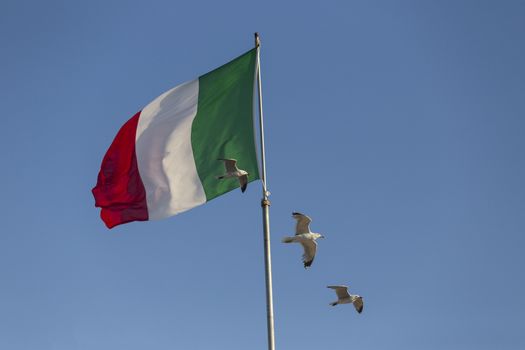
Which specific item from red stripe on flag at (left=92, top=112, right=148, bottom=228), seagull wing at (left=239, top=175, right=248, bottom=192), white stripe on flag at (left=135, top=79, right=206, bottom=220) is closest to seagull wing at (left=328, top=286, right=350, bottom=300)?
seagull wing at (left=239, top=175, right=248, bottom=192)

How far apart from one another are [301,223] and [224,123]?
457cm

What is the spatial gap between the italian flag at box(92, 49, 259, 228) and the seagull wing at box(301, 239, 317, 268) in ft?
9.05

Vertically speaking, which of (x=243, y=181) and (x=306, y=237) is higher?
(x=243, y=181)

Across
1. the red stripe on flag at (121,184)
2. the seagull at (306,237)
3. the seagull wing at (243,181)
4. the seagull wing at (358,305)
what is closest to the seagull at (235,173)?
the seagull wing at (243,181)

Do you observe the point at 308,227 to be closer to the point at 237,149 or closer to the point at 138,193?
the point at 237,149

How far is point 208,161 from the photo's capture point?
28.9m

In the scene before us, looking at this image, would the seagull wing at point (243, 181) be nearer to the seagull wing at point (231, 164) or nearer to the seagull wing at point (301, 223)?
the seagull wing at point (231, 164)

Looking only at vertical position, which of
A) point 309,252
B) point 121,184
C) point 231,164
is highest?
point 121,184

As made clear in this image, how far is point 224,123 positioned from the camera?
96.4ft

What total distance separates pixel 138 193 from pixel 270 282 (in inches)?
263

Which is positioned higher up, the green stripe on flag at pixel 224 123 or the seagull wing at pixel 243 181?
the green stripe on flag at pixel 224 123

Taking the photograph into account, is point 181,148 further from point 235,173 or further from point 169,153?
point 235,173

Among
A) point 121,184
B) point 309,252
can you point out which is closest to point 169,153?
point 121,184

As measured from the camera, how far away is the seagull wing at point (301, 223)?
26.6 m
